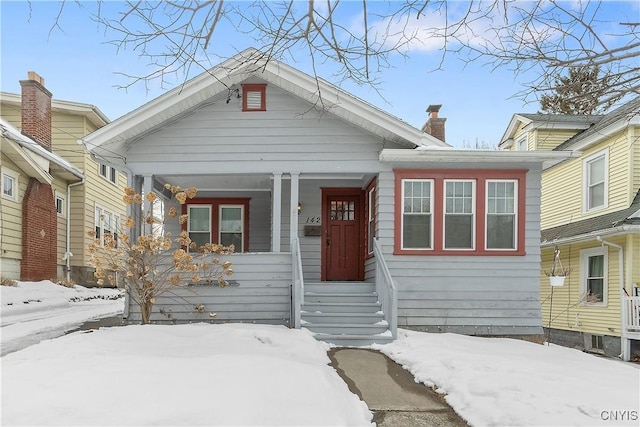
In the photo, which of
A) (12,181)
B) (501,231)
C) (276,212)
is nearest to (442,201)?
(501,231)

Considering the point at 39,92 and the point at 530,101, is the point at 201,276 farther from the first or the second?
→ the point at 39,92

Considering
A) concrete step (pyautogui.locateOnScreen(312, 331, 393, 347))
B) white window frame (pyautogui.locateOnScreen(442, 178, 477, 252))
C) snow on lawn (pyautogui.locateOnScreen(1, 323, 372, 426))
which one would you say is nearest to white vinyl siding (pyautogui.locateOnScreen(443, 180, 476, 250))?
white window frame (pyautogui.locateOnScreen(442, 178, 477, 252))

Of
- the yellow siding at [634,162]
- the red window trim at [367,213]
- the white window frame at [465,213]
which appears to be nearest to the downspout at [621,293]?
the yellow siding at [634,162]

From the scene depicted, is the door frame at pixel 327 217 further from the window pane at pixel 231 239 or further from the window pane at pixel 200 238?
the window pane at pixel 200 238

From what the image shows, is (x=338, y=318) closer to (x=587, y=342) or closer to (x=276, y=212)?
(x=276, y=212)

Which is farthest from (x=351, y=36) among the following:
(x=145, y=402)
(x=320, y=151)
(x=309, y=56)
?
(x=320, y=151)

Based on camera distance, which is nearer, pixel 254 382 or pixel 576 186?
pixel 254 382

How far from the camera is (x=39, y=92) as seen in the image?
49.4 feet

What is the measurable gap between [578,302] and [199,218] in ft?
35.6

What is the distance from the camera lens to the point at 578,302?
40.3ft

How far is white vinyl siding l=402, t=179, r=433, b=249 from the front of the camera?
856 cm

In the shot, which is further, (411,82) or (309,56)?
(411,82)

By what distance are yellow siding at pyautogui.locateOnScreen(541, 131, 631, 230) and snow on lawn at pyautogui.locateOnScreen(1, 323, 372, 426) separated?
29.9 feet

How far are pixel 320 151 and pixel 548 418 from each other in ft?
19.7
